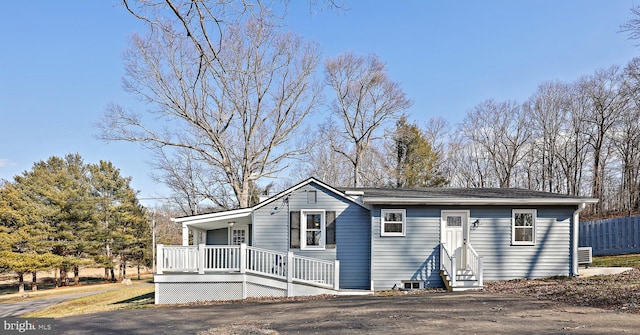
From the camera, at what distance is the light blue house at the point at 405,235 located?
1495 centimetres

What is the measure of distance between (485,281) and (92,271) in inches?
1748

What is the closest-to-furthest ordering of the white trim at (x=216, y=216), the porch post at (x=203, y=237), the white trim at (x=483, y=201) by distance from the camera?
the white trim at (x=483, y=201) → the white trim at (x=216, y=216) → the porch post at (x=203, y=237)

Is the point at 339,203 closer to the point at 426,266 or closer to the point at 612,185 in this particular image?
the point at 426,266

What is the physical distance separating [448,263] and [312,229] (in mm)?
4700

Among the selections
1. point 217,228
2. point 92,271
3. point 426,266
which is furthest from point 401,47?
point 92,271

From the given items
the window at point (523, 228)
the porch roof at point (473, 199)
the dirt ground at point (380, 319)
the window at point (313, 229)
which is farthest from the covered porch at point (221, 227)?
the window at point (523, 228)

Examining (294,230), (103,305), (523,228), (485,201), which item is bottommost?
(103,305)

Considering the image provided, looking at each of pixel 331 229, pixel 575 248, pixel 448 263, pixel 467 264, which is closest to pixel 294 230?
pixel 331 229

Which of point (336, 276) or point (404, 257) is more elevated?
point (404, 257)

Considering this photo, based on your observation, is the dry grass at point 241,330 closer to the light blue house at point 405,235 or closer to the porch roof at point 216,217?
the light blue house at point 405,235

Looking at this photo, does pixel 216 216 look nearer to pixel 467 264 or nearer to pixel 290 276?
pixel 290 276

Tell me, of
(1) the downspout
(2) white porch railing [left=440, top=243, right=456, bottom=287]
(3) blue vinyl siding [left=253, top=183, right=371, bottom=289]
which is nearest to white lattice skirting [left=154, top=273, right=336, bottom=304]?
(3) blue vinyl siding [left=253, top=183, right=371, bottom=289]

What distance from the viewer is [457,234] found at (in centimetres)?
1543

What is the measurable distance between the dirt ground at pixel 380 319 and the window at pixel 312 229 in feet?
12.8
